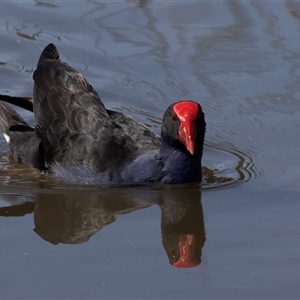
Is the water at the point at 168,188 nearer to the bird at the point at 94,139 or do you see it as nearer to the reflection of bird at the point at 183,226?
the reflection of bird at the point at 183,226

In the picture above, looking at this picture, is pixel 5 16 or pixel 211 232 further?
pixel 5 16

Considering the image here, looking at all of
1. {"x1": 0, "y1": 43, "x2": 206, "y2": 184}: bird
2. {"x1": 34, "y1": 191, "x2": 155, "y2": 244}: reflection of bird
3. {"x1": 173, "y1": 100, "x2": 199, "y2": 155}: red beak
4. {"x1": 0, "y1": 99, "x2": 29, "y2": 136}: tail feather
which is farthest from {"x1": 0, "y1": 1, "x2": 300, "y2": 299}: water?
{"x1": 173, "y1": 100, "x2": 199, "y2": 155}: red beak

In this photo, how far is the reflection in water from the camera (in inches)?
249

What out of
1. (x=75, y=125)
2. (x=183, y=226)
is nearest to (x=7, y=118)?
(x=75, y=125)

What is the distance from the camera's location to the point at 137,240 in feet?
20.4

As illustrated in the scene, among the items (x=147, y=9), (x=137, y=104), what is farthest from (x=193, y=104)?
(x=147, y=9)

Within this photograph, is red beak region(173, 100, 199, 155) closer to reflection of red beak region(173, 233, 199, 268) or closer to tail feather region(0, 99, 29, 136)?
reflection of red beak region(173, 233, 199, 268)

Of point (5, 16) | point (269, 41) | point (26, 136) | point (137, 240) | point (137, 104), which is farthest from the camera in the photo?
point (5, 16)

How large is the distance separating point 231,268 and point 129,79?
14.1 ft

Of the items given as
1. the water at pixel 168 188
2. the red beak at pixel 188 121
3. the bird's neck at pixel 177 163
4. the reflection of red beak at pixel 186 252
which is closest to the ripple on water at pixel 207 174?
the water at pixel 168 188

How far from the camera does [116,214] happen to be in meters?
6.88

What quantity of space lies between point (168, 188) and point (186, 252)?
1337 millimetres

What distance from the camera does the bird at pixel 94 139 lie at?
24.2 feet

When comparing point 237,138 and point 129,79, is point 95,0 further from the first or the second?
point 237,138
